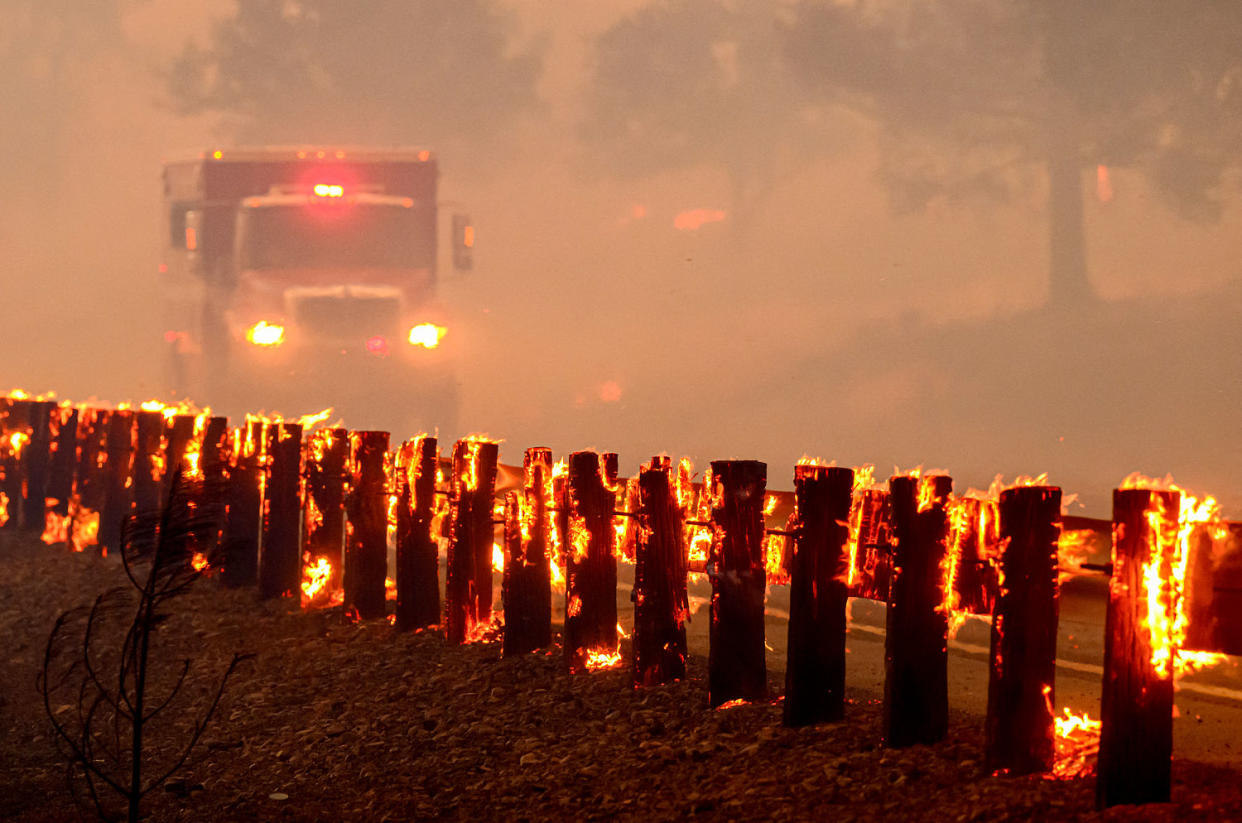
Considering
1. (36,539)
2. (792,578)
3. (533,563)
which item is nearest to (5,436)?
(36,539)

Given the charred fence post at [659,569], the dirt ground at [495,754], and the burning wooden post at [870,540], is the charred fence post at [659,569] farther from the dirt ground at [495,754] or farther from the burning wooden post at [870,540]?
the burning wooden post at [870,540]

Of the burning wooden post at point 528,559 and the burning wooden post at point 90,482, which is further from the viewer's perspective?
the burning wooden post at point 90,482

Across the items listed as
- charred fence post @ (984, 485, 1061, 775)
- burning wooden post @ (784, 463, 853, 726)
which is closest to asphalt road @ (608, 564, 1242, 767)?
burning wooden post @ (784, 463, 853, 726)

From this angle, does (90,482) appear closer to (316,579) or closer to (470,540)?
(316,579)

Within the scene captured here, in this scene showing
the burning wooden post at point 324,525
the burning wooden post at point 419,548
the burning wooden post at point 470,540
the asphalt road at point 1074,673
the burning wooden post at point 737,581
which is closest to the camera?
the burning wooden post at point 737,581

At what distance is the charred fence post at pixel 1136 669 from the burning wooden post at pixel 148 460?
8.07 meters

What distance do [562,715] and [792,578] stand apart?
4.50 ft

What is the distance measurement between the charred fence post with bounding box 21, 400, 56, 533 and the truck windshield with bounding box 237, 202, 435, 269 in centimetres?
950

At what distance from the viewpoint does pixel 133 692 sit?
247 inches

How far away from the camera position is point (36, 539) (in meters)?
10.3

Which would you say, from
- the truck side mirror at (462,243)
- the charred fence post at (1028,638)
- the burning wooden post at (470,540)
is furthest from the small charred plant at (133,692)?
the truck side mirror at (462,243)

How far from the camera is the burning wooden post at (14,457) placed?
10867mm

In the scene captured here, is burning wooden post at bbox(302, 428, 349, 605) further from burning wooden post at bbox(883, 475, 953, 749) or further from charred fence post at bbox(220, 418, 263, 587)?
burning wooden post at bbox(883, 475, 953, 749)

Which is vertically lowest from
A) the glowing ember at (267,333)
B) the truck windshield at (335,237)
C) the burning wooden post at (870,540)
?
the burning wooden post at (870,540)
